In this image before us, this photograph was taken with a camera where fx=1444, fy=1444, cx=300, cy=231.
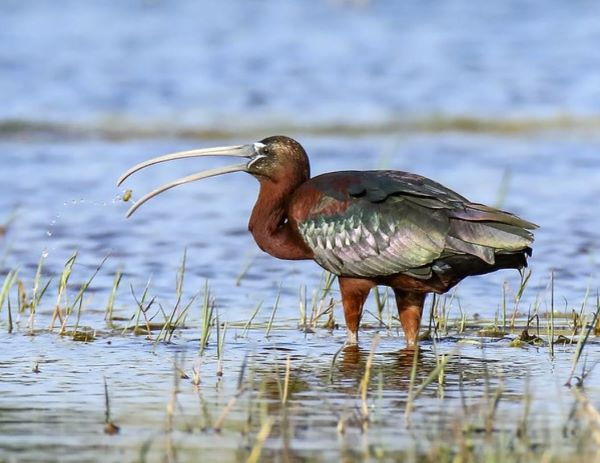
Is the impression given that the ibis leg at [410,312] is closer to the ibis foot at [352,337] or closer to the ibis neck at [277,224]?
the ibis foot at [352,337]

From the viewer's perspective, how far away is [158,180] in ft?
45.1

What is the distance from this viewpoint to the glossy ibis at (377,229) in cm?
737

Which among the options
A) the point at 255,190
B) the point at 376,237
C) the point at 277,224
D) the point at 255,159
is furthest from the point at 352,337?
the point at 255,190

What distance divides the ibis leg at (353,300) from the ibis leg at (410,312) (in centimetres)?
19

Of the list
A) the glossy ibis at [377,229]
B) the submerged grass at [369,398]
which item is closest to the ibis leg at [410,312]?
the glossy ibis at [377,229]

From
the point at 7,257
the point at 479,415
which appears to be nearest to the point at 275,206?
the point at 479,415

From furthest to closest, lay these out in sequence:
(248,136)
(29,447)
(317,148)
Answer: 1. (248,136)
2. (317,148)
3. (29,447)

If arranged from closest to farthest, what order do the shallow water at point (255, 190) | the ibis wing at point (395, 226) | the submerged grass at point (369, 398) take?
the submerged grass at point (369, 398), the shallow water at point (255, 190), the ibis wing at point (395, 226)

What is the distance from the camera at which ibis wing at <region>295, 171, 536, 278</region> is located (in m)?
7.33

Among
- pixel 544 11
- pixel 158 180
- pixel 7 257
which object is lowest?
pixel 7 257

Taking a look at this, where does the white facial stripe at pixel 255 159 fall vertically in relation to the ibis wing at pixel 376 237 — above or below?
above

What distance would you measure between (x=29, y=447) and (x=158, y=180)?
8420mm

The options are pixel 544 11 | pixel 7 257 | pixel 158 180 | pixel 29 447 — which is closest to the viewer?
pixel 29 447

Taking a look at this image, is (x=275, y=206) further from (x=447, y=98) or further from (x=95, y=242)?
(x=447, y=98)
